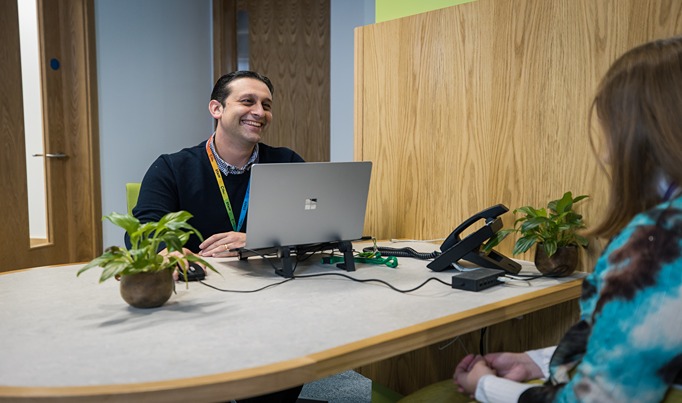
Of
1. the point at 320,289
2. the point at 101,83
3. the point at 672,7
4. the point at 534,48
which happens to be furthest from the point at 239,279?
the point at 101,83

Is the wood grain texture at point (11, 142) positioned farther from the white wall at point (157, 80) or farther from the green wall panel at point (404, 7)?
the green wall panel at point (404, 7)

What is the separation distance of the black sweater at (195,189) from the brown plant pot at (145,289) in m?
0.90

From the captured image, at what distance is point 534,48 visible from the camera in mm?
1964

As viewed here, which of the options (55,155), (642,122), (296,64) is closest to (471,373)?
(642,122)

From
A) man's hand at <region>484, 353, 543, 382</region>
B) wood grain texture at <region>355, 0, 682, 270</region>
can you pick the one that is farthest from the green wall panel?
man's hand at <region>484, 353, 543, 382</region>

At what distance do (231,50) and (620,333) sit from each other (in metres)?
4.14

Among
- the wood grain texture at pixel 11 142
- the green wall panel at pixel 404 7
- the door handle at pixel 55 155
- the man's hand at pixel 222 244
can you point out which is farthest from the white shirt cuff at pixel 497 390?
the door handle at pixel 55 155

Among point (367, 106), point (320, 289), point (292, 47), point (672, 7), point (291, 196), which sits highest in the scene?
point (292, 47)

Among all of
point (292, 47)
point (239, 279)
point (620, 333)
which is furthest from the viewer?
point (292, 47)

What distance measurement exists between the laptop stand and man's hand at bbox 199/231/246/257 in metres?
0.05

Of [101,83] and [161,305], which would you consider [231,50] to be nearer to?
[101,83]

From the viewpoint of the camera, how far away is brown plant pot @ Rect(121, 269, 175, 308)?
1.28m

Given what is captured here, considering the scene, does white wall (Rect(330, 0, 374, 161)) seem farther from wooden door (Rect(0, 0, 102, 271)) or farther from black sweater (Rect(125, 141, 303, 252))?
black sweater (Rect(125, 141, 303, 252))

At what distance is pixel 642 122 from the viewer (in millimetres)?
976
